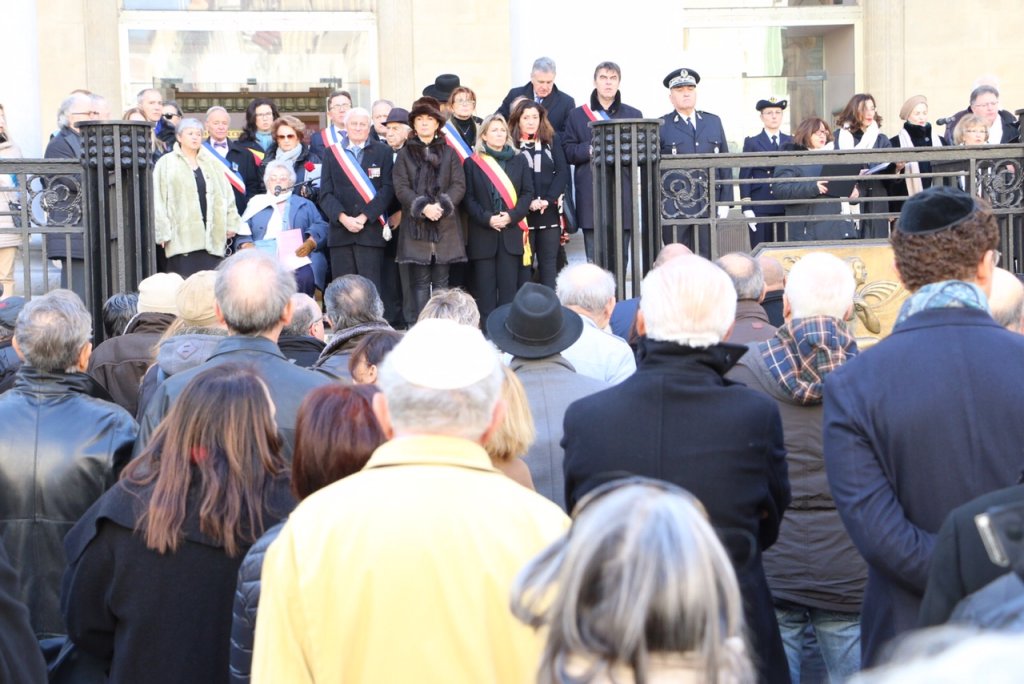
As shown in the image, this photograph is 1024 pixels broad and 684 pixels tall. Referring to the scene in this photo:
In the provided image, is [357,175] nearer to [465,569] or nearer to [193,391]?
[193,391]

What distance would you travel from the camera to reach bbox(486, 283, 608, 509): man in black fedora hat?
5.09 meters

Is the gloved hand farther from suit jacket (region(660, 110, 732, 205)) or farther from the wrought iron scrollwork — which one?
suit jacket (region(660, 110, 732, 205))

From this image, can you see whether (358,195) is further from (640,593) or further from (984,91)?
(640,593)

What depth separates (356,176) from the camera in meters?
11.0

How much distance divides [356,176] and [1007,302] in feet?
21.5

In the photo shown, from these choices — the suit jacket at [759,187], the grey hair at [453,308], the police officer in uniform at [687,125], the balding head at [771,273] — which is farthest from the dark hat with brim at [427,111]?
the grey hair at [453,308]

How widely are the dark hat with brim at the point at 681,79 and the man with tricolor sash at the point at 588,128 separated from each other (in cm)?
41

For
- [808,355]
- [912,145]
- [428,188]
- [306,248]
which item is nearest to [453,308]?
[808,355]

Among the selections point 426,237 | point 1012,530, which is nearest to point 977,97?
point 426,237

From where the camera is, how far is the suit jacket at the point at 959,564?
296 cm

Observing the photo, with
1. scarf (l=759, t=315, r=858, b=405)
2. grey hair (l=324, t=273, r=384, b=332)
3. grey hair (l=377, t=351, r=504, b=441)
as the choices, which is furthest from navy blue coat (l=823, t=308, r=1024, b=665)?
grey hair (l=324, t=273, r=384, b=332)

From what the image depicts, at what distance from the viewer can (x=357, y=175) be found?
10984 mm

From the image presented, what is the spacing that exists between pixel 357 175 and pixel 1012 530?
872 cm

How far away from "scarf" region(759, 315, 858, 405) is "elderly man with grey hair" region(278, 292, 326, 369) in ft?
7.66
